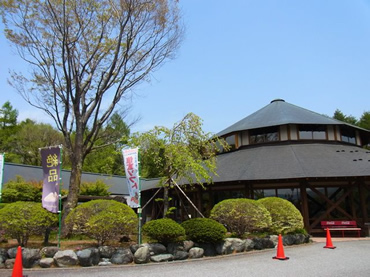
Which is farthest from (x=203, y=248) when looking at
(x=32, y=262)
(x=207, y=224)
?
(x=32, y=262)

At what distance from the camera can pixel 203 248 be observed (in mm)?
10477

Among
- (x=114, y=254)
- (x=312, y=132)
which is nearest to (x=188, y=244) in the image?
(x=114, y=254)

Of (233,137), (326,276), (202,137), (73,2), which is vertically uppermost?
(73,2)

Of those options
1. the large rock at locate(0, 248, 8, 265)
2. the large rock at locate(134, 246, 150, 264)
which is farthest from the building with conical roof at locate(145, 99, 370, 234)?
the large rock at locate(0, 248, 8, 265)

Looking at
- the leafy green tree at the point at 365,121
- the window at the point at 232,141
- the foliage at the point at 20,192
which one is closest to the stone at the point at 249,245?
the window at the point at 232,141

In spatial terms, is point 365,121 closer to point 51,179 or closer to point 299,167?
point 299,167

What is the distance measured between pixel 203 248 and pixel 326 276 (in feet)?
13.9

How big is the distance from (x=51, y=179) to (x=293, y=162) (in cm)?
1184

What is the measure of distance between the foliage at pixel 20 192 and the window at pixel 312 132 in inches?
626

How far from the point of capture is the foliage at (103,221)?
9.44m

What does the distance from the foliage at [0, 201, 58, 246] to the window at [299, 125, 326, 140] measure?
15904mm

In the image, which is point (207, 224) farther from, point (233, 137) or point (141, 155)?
point (233, 137)

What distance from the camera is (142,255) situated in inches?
370

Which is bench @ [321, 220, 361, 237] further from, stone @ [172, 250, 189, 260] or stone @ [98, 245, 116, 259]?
stone @ [98, 245, 116, 259]
